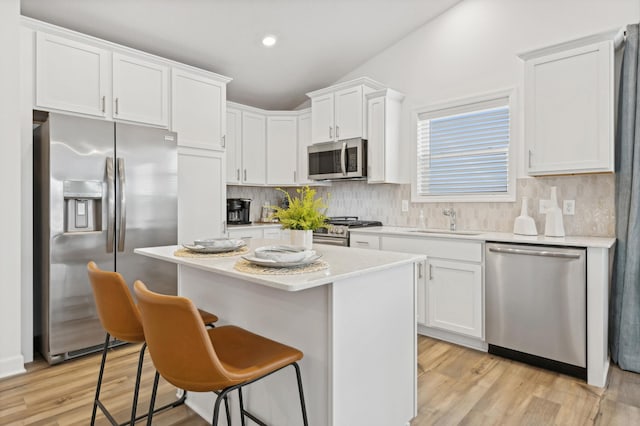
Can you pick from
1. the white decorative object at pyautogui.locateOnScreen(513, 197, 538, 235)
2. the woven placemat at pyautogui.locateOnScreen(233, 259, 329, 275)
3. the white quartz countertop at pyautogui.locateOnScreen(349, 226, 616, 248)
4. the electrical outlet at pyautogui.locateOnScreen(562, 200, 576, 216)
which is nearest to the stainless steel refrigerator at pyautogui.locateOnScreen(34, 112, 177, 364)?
the woven placemat at pyautogui.locateOnScreen(233, 259, 329, 275)

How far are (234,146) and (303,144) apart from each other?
2.95ft

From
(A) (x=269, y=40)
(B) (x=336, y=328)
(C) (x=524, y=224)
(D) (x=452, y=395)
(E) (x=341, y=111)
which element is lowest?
Result: (D) (x=452, y=395)

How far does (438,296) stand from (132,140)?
9.52 ft

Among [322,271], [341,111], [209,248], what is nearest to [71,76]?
[209,248]

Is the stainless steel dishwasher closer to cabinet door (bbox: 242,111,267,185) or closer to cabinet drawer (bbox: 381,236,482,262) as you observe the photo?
cabinet drawer (bbox: 381,236,482,262)

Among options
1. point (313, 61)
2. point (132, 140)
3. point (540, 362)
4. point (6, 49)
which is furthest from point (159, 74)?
point (540, 362)

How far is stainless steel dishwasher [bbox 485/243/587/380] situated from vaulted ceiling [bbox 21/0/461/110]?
8.31ft

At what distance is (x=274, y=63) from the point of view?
14.0 feet

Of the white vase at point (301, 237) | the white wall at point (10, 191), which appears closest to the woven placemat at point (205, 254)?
the white vase at point (301, 237)

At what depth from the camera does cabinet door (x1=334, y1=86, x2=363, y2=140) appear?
406 centimetres

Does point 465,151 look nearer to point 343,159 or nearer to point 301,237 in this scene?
point 343,159

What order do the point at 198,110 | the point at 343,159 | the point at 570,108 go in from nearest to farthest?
1. the point at 570,108
2. the point at 198,110
3. the point at 343,159

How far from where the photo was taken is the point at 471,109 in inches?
142

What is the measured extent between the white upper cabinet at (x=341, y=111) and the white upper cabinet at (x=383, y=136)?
0.36 feet
